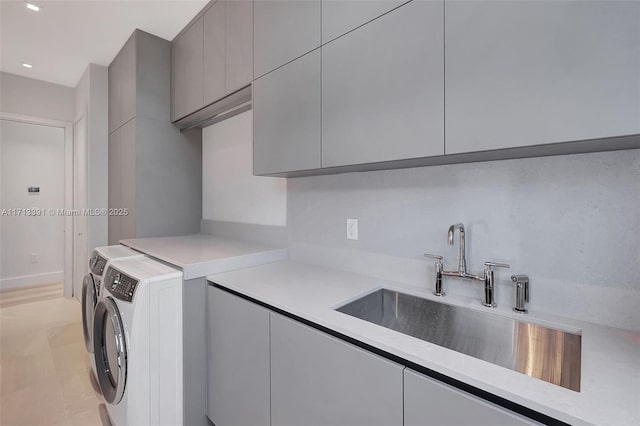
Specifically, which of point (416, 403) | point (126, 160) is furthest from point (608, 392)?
point (126, 160)

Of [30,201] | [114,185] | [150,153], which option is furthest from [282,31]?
[30,201]

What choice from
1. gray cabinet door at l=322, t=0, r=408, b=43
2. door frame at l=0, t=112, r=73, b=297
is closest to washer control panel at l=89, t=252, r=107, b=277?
gray cabinet door at l=322, t=0, r=408, b=43

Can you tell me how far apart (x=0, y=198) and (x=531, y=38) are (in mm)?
5820

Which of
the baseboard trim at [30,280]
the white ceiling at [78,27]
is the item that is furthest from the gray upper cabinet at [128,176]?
the baseboard trim at [30,280]

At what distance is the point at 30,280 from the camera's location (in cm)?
432

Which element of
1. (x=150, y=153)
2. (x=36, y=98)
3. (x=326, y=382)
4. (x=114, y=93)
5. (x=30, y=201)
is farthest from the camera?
(x=30, y=201)

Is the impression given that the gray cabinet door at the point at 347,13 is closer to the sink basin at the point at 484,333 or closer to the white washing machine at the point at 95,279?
the sink basin at the point at 484,333

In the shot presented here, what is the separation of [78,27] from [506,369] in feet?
11.7

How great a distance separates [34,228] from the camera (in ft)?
14.2

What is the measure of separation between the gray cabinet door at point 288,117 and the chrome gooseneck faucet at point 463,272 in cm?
67

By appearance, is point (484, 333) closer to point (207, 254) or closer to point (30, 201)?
point (207, 254)

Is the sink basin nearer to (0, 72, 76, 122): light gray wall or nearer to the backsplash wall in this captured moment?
the backsplash wall

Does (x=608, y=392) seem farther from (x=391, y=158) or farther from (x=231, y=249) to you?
(x=231, y=249)

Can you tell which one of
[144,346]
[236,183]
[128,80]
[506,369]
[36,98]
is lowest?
[144,346]
